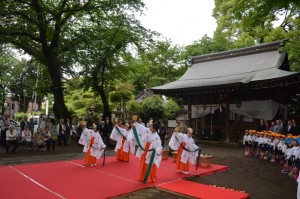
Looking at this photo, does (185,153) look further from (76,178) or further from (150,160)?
(76,178)

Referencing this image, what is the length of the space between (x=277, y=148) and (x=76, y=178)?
7.92m

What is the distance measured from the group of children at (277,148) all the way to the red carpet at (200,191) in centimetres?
295

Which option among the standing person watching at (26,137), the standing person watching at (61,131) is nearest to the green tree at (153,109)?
the standing person watching at (61,131)

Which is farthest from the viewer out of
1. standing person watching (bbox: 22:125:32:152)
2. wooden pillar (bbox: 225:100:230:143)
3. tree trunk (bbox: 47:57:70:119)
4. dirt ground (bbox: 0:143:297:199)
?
tree trunk (bbox: 47:57:70:119)

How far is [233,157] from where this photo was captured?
13.5 meters

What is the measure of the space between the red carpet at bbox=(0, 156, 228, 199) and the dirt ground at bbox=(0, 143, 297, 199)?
22.0 inches

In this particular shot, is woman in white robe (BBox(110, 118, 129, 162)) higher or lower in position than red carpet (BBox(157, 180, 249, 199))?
higher

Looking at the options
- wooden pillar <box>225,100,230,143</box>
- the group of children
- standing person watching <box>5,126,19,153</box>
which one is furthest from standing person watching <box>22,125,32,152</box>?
wooden pillar <box>225,100,230,143</box>

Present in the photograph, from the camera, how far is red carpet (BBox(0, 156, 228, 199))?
736 cm

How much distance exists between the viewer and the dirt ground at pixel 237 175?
7756 millimetres

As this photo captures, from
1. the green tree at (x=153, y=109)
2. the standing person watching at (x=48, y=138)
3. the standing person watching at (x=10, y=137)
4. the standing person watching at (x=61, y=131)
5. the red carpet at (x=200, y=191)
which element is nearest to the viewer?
the red carpet at (x=200, y=191)

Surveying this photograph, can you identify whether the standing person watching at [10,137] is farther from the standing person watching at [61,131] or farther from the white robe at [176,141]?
the white robe at [176,141]

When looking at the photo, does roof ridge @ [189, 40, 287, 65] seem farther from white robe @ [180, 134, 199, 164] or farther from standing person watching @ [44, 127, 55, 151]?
standing person watching @ [44, 127, 55, 151]

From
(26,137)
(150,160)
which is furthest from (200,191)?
(26,137)
